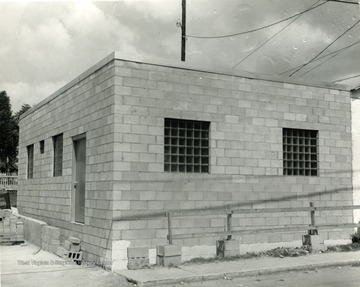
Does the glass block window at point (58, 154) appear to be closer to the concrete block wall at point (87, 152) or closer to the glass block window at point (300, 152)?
the concrete block wall at point (87, 152)

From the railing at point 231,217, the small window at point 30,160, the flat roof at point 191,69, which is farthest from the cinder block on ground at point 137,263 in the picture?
the small window at point 30,160

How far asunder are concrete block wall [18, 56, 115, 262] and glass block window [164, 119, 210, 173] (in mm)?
1477

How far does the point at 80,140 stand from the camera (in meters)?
12.8

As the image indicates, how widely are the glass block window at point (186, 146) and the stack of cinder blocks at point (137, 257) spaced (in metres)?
2.02

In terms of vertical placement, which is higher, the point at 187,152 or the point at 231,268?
the point at 187,152

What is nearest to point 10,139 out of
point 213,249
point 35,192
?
point 35,192

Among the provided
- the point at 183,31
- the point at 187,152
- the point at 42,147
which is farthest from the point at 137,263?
the point at 183,31

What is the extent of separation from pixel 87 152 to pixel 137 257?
314 centimetres

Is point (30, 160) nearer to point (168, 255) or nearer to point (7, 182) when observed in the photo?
point (168, 255)

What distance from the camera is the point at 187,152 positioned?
1147 centimetres

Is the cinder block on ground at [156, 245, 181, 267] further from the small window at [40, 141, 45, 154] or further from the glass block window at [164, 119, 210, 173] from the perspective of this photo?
the small window at [40, 141, 45, 154]

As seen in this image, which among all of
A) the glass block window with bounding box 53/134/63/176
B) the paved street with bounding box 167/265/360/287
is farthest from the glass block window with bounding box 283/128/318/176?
the glass block window with bounding box 53/134/63/176

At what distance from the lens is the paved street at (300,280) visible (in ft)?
28.6

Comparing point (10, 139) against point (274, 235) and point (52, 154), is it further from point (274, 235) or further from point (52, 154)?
point (274, 235)
